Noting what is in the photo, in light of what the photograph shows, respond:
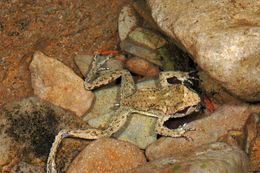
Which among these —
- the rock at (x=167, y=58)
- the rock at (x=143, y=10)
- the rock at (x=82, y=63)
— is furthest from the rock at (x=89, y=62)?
the rock at (x=143, y=10)

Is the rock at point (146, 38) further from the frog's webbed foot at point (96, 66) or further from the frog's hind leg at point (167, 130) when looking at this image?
the frog's hind leg at point (167, 130)

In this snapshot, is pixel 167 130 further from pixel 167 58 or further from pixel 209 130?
pixel 167 58

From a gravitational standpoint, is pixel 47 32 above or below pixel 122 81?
above

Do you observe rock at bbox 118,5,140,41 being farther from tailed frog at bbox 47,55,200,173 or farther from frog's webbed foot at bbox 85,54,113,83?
tailed frog at bbox 47,55,200,173

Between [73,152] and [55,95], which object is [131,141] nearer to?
[73,152]

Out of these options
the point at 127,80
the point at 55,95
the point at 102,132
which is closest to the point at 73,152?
the point at 102,132

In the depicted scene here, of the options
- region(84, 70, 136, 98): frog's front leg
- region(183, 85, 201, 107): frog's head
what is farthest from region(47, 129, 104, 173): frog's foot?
region(183, 85, 201, 107): frog's head

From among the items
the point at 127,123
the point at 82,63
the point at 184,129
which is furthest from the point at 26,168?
the point at 184,129
